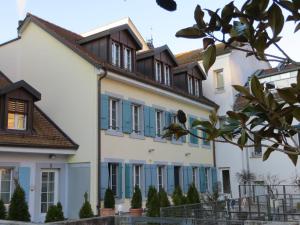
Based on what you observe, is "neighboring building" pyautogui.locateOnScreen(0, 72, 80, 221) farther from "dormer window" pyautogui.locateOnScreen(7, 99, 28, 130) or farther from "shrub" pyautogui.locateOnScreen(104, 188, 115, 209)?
"shrub" pyautogui.locateOnScreen(104, 188, 115, 209)

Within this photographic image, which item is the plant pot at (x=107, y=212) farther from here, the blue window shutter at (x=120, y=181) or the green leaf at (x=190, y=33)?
the green leaf at (x=190, y=33)

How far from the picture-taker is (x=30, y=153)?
51.2ft

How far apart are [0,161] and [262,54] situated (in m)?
14.1

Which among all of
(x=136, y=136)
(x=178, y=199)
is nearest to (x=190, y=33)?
(x=178, y=199)

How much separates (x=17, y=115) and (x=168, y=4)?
15.3m

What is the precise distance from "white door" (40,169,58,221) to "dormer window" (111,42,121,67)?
5531mm

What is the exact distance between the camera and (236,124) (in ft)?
6.99

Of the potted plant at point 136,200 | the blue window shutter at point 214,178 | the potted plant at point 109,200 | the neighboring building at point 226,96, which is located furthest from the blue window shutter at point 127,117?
the blue window shutter at point 214,178

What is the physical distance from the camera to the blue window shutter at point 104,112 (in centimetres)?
1672

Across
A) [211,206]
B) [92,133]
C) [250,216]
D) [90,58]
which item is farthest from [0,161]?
[250,216]

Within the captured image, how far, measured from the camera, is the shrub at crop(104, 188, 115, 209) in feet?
52.3

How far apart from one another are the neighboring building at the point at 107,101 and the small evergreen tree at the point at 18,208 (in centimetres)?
292

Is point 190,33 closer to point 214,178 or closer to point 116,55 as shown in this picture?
point 116,55

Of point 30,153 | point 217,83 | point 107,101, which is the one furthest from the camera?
point 217,83
